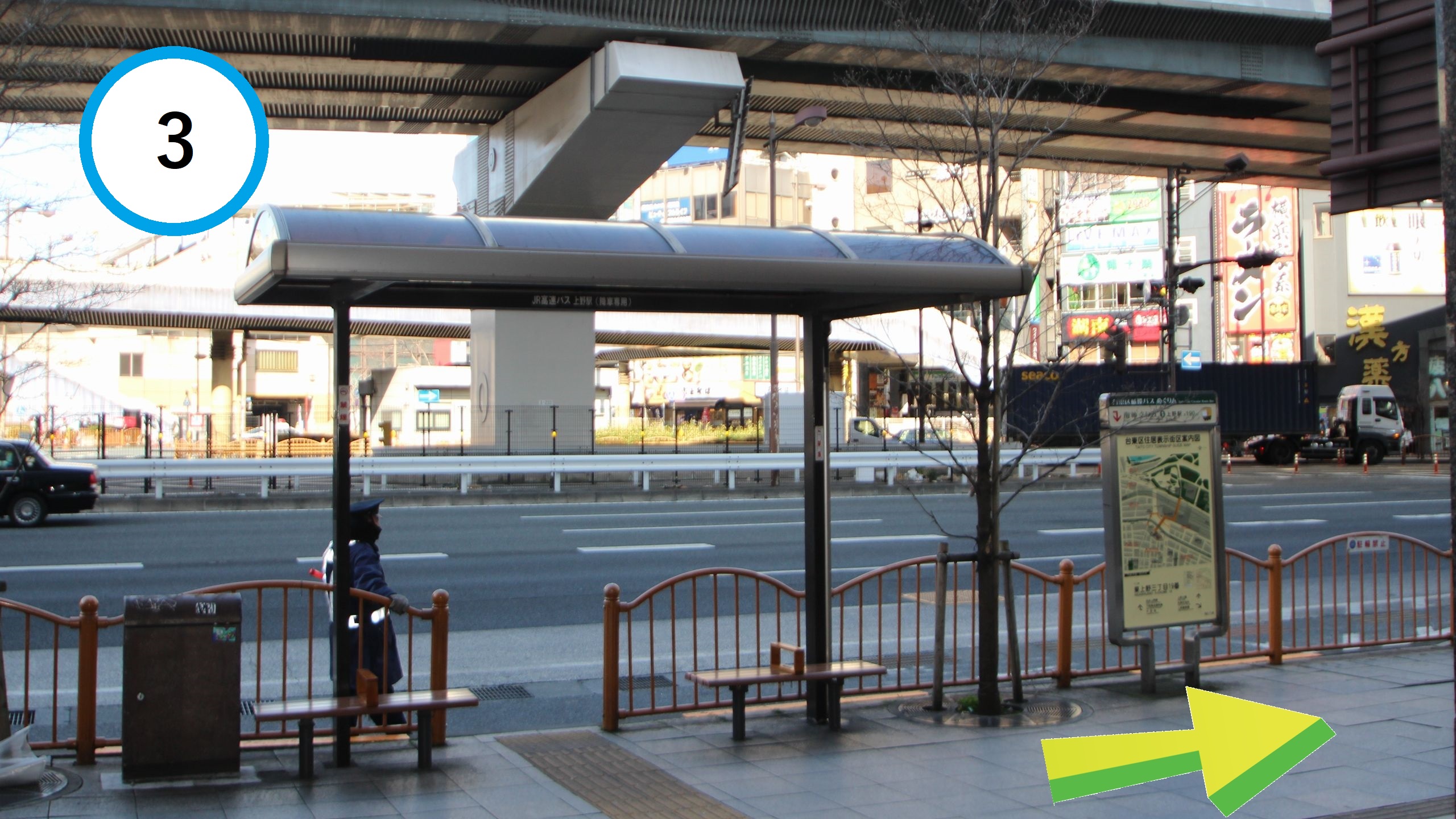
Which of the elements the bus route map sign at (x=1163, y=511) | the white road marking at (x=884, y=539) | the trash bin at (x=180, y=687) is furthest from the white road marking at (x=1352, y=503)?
the trash bin at (x=180, y=687)

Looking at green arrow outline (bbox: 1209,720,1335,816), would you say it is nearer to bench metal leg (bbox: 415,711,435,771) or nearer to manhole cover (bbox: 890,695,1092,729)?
manhole cover (bbox: 890,695,1092,729)

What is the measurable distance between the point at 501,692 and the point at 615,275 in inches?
156

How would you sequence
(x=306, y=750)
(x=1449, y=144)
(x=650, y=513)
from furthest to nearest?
(x=650, y=513), (x=306, y=750), (x=1449, y=144)

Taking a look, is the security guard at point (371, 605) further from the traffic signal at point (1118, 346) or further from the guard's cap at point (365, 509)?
the traffic signal at point (1118, 346)

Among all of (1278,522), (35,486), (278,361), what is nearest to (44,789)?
(35,486)

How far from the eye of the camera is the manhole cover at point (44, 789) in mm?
6117

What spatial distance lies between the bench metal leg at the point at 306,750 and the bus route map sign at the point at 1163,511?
210 inches

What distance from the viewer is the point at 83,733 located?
6898 mm

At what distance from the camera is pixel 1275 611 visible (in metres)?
10.1

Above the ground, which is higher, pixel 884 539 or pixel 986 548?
pixel 986 548

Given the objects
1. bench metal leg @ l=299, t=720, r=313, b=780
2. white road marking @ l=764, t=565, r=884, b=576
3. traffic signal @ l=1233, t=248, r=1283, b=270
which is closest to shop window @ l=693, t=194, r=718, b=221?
traffic signal @ l=1233, t=248, r=1283, b=270

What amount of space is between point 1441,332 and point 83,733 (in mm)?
59412

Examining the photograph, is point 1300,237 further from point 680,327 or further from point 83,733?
point 83,733

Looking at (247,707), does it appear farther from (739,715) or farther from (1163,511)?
(1163,511)
